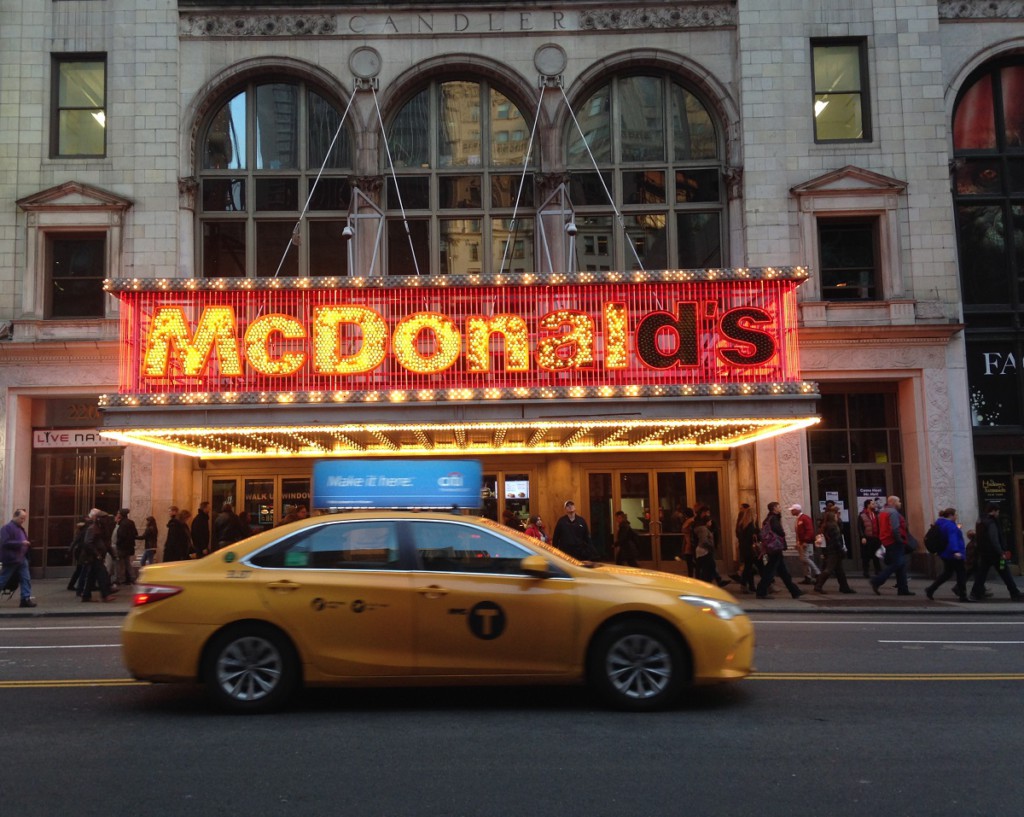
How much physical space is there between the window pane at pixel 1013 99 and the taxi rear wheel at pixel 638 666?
20510 millimetres

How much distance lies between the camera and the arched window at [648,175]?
2277cm

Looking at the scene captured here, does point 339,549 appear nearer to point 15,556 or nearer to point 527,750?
point 527,750

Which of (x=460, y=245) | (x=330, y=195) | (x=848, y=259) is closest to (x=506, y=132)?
(x=460, y=245)

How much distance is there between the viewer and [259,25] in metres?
22.5

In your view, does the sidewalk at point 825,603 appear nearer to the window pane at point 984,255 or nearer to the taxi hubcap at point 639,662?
the window pane at point 984,255

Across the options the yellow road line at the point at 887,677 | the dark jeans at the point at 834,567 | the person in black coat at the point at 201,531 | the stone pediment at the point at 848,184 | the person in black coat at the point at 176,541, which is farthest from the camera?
the stone pediment at the point at 848,184

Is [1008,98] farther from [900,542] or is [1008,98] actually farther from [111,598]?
[111,598]

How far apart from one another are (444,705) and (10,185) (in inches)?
764

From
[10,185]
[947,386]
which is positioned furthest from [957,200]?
[10,185]

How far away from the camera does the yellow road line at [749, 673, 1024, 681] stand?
29.6 ft

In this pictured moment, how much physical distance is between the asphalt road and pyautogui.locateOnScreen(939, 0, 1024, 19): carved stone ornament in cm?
1854

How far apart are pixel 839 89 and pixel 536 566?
19.1 meters

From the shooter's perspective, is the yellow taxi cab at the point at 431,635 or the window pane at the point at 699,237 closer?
the yellow taxi cab at the point at 431,635

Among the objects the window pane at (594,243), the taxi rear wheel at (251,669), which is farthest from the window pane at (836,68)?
the taxi rear wheel at (251,669)
